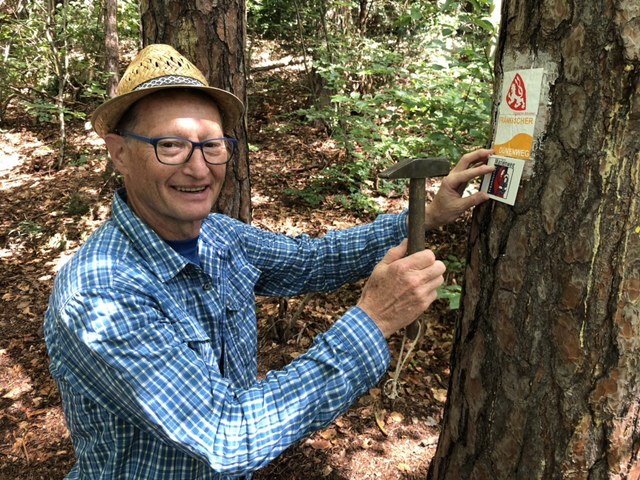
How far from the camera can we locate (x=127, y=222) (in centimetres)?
176

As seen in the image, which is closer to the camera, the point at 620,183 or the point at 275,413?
the point at 620,183

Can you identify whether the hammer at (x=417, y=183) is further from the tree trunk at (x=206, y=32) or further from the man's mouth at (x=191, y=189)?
the tree trunk at (x=206, y=32)

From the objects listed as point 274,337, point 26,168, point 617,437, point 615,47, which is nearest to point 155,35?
point 274,337

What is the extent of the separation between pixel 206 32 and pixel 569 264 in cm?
289

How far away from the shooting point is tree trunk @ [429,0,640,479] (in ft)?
3.93

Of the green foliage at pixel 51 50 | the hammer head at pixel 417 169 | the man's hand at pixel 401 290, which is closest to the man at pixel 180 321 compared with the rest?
the man's hand at pixel 401 290

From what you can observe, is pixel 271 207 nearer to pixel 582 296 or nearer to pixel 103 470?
pixel 103 470

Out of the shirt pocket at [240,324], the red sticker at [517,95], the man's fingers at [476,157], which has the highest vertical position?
the red sticker at [517,95]

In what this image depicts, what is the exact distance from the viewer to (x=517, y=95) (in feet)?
→ 4.63

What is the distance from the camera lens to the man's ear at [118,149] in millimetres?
1843

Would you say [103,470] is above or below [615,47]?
below

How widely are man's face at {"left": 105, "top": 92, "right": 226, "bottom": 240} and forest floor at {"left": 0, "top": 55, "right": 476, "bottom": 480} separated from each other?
2102mm

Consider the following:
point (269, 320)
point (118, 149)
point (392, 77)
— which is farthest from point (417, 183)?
point (392, 77)

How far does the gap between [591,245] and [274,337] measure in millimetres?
3374
